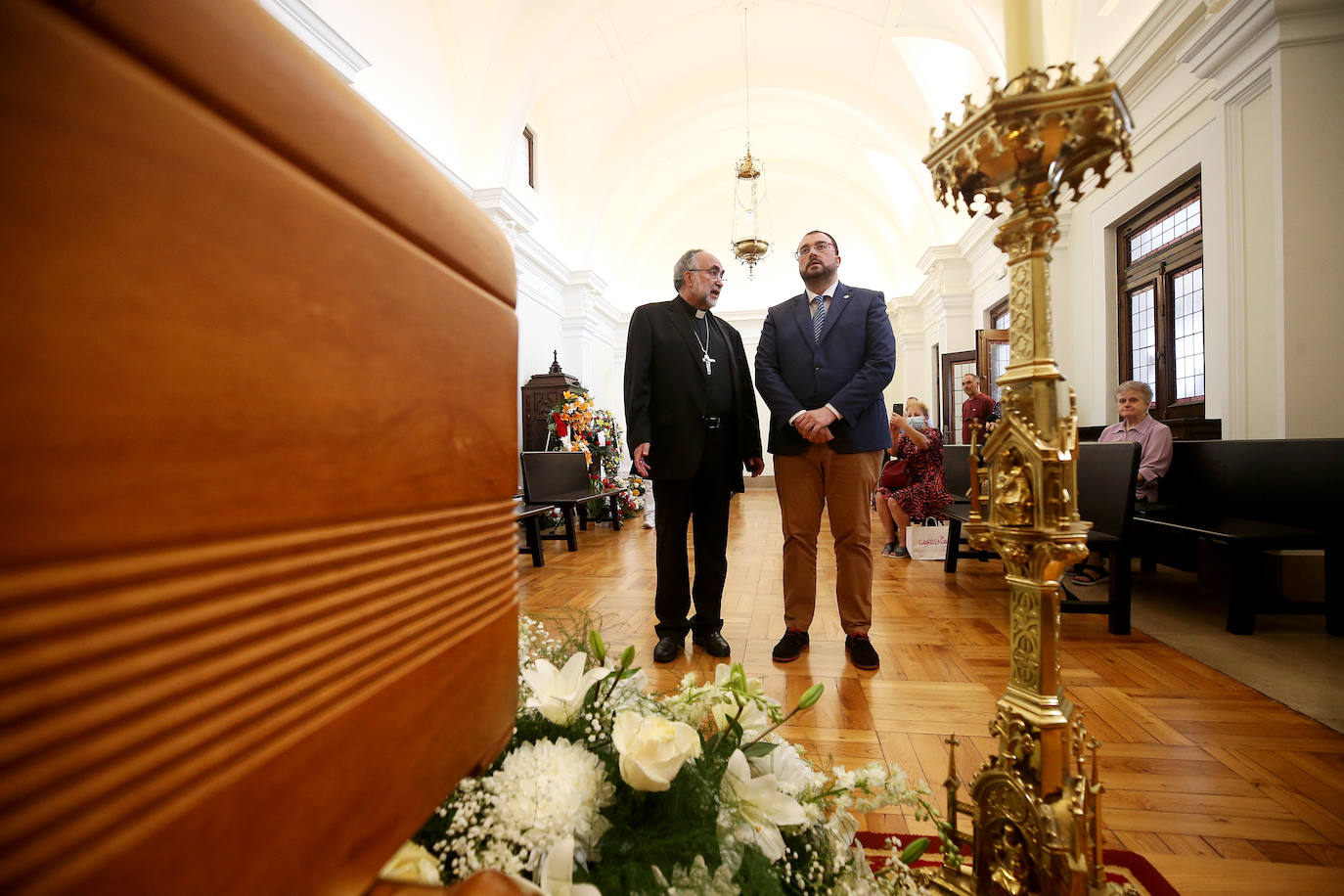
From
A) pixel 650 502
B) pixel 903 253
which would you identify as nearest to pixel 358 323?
pixel 650 502

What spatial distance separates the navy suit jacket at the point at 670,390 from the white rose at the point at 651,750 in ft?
5.51

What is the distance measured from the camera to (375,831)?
1.07 ft

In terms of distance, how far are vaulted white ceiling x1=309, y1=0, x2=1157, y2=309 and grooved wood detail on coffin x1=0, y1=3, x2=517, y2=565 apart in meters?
5.66

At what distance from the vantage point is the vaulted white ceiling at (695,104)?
5.69m

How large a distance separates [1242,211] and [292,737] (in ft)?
17.5

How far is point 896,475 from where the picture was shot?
180 inches

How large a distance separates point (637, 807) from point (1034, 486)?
1.87 feet

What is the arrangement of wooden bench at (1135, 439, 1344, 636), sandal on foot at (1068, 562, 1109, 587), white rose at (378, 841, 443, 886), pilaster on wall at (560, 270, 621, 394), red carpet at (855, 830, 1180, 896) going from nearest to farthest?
white rose at (378, 841, 443, 886) → red carpet at (855, 830, 1180, 896) → wooden bench at (1135, 439, 1344, 636) → sandal on foot at (1068, 562, 1109, 587) → pilaster on wall at (560, 270, 621, 394)

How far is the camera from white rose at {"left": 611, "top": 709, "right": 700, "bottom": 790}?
0.53m

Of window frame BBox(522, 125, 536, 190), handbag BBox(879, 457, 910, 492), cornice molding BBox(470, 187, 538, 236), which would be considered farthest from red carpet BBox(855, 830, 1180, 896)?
window frame BBox(522, 125, 536, 190)

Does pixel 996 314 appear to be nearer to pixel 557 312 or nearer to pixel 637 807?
pixel 557 312

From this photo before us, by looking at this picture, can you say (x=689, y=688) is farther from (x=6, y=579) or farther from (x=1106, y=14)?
(x=1106, y=14)

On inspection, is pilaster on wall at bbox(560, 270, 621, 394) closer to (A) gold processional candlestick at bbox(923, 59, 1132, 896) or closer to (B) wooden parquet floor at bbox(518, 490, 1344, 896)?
(B) wooden parquet floor at bbox(518, 490, 1344, 896)

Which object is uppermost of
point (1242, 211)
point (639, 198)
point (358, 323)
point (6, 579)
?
point (639, 198)
